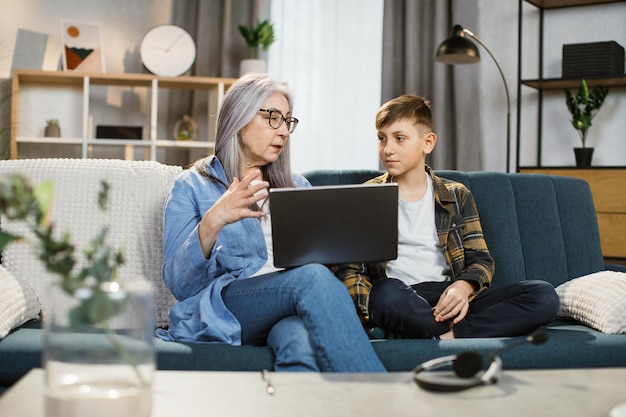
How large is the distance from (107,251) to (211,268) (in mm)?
1025

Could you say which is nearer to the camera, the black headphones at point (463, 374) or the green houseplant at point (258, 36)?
the black headphones at point (463, 374)

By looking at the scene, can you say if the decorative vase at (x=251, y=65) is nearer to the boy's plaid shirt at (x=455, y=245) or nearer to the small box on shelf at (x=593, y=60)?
the small box on shelf at (x=593, y=60)

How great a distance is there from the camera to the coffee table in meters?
1.00

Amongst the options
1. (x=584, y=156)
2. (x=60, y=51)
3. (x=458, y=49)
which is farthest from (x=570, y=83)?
(x=60, y=51)

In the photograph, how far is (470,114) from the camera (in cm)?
418

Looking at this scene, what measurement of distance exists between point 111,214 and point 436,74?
2.52 metres

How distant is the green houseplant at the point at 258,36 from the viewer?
429cm

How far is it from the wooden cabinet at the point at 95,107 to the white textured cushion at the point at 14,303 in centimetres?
222

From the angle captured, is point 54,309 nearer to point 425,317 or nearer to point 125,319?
point 125,319

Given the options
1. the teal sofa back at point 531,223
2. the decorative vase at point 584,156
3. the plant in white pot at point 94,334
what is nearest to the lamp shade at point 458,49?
the decorative vase at point 584,156

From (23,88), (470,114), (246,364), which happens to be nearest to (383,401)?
(246,364)

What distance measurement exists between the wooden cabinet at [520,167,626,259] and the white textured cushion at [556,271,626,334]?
1464mm

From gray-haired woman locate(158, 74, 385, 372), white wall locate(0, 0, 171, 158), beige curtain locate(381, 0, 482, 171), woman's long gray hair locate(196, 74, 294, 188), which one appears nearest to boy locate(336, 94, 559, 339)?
gray-haired woman locate(158, 74, 385, 372)

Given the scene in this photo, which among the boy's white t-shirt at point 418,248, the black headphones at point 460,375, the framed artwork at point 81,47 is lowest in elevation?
the black headphones at point 460,375
